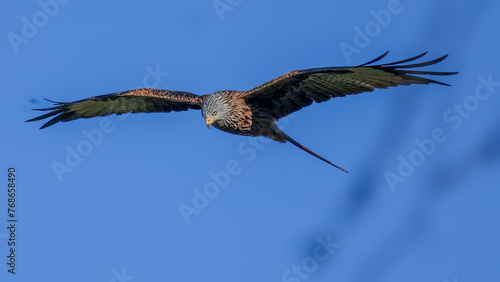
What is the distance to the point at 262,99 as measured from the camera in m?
12.5

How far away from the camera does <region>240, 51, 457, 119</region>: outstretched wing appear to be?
11.2 metres

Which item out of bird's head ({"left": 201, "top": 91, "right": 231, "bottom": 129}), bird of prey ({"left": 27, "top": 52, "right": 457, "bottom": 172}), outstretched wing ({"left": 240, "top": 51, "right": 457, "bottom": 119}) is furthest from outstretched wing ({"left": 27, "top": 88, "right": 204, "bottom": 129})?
outstretched wing ({"left": 240, "top": 51, "right": 457, "bottom": 119})

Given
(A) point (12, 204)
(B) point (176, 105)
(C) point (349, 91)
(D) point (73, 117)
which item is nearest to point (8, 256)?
(A) point (12, 204)

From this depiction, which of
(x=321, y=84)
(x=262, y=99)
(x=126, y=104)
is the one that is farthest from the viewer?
(x=126, y=104)

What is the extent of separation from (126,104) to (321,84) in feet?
12.8

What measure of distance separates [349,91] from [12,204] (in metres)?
5.98

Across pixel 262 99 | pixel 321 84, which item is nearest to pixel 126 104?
pixel 262 99

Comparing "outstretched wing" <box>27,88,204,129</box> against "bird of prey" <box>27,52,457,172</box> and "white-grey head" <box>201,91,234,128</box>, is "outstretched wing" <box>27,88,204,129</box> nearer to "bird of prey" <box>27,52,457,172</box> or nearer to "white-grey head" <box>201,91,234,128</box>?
"bird of prey" <box>27,52,457,172</box>

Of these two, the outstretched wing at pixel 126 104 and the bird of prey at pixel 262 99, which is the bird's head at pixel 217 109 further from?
the outstretched wing at pixel 126 104

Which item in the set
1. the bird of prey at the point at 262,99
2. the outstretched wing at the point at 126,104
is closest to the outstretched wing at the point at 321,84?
the bird of prey at the point at 262,99

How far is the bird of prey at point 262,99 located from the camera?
11.3m

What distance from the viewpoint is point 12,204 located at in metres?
13.6

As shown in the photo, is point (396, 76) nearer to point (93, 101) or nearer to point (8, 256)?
point (93, 101)

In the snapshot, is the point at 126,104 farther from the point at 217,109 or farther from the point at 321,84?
the point at 321,84
